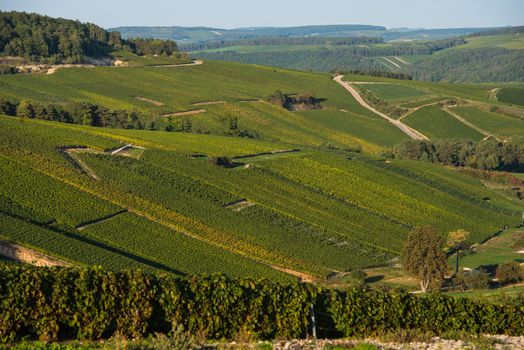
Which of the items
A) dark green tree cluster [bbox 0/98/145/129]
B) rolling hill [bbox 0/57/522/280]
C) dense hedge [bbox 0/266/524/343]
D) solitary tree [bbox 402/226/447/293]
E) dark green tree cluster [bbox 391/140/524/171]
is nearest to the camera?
dense hedge [bbox 0/266/524/343]

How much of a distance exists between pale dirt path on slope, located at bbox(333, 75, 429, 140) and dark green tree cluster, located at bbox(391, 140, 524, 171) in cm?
1504

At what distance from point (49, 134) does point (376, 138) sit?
6304cm

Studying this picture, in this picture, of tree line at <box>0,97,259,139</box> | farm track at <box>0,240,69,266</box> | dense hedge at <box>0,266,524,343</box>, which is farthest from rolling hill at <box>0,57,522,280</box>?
dense hedge at <box>0,266,524,343</box>

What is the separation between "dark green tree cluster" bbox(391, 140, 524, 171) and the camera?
114688 millimetres

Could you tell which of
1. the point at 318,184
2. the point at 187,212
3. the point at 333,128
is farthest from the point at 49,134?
the point at 333,128

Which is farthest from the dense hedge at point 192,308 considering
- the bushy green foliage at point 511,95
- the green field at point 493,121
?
the bushy green foliage at point 511,95

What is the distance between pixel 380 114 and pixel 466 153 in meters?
32.7

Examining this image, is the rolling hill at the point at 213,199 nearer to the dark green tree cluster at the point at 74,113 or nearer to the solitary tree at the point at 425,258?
the solitary tree at the point at 425,258

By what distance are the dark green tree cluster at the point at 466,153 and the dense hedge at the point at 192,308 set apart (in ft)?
277

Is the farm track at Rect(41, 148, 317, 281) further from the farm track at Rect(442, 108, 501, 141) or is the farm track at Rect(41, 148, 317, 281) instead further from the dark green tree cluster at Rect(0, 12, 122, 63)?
the farm track at Rect(442, 108, 501, 141)

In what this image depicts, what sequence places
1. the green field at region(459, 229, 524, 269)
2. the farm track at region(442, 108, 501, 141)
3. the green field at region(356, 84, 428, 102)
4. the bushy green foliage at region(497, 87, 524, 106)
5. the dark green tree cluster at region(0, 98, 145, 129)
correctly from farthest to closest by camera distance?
1. the bushy green foliage at region(497, 87, 524, 106)
2. the green field at region(356, 84, 428, 102)
3. the farm track at region(442, 108, 501, 141)
4. the dark green tree cluster at region(0, 98, 145, 129)
5. the green field at region(459, 229, 524, 269)

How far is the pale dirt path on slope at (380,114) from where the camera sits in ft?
446

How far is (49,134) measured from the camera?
75.3 metres

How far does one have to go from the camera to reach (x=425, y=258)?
58.6 m
